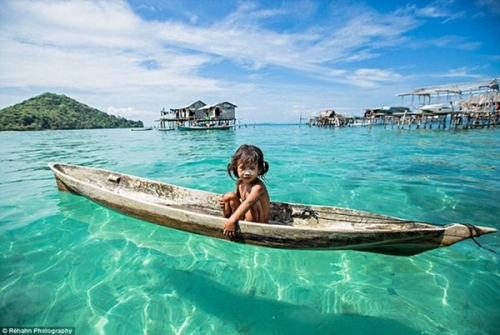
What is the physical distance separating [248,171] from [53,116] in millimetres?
106518

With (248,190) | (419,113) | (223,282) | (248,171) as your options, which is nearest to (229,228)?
(248,190)

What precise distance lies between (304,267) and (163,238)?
2702 millimetres

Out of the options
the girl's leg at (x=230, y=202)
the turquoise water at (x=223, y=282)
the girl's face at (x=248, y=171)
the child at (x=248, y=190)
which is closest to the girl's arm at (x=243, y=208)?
the child at (x=248, y=190)

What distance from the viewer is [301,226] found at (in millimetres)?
3928

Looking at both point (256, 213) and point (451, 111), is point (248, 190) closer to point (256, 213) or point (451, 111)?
point (256, 213)

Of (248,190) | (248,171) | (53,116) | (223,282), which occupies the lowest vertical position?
(223,282)

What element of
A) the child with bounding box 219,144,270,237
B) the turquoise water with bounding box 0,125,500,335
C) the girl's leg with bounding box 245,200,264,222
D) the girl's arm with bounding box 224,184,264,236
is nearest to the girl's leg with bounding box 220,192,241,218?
the child with bounding box 219,144,270,237

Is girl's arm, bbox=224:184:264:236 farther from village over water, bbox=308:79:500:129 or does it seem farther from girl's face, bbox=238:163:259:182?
village over water, bbox=308:79:500:129

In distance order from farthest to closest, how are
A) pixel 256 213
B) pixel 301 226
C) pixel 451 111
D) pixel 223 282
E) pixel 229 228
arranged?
pixel 451 111 < pixel 301 226 < pixel 223 282 < pixel 256 213 < pixel 229 228

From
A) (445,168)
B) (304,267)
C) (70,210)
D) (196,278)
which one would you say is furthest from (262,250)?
(445,168)

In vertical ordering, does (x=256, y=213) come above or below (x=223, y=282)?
above

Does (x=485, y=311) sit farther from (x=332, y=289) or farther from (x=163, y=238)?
(x=163, y=238)

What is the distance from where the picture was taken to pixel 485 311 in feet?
9.86

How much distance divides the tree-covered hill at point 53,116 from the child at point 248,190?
84118 millimetres
